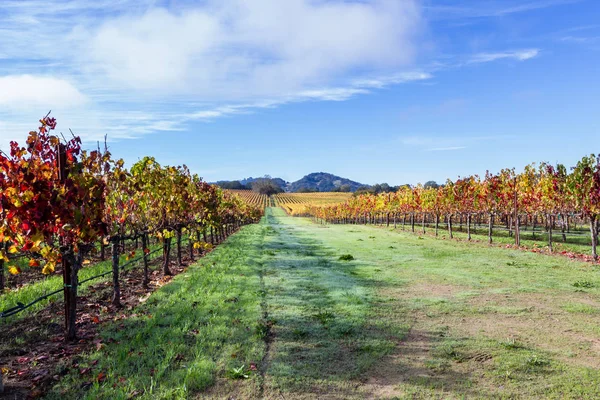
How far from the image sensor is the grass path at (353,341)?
6.20 m

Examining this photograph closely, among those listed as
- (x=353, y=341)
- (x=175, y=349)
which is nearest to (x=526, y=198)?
(x=353, y=341)

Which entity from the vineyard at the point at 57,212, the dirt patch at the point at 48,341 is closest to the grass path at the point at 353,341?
the dirt patch at the point at 48,341

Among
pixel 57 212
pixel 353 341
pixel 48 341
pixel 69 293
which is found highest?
pixel 57 212

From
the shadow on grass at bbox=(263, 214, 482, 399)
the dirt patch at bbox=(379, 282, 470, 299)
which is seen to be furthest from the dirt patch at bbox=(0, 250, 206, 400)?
the dirt patch at bbox=(379, 282, 470, 299)

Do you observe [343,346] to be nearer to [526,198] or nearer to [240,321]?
[240,321]

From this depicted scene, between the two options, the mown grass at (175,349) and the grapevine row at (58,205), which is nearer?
the mown grass at (175,349)

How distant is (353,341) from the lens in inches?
319

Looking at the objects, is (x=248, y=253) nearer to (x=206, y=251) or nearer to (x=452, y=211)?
(x=206, y=251)

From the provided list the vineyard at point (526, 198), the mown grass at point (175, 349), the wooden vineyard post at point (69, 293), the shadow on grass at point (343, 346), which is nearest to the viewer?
the mown grass at point (175, 349)

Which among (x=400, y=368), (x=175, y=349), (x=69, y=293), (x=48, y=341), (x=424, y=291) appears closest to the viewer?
(x=400, y=368)

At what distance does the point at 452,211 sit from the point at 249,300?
31.3 meters

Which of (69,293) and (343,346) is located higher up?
(69,293)

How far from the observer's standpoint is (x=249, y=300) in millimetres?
11133

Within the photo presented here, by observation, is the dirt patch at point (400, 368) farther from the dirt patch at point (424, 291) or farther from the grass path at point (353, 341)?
the dirt patch at point (424, 291)
